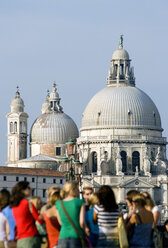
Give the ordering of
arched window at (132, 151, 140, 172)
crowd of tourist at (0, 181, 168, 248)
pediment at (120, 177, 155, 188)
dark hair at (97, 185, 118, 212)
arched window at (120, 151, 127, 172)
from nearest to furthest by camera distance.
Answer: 1. crowd of tourist at (0, 181, 168, 248)
2. dark hair at (97, 185, 118, 212)
3. pediment at (120, 177, 155, 188)
4. arched window at (120, 151, 127, 172)
5. arched window at (132, 151, 140, 172)

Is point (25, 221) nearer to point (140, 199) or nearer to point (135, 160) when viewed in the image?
point (140, 199)

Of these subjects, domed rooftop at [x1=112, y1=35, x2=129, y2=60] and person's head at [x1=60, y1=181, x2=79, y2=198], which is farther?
domed rooftop at [x1=112, y1=35, x2=129, y2=60]

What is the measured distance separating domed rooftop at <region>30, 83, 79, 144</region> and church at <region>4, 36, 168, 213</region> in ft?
0.37

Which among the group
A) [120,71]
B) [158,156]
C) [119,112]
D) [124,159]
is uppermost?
[120,71]

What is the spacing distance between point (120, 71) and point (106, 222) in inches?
4297

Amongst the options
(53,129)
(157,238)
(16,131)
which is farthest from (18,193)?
(53,129)

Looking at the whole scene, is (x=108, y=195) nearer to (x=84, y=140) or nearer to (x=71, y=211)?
(x=71, y=211)

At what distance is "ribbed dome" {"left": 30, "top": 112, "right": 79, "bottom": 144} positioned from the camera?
135000 millimetres

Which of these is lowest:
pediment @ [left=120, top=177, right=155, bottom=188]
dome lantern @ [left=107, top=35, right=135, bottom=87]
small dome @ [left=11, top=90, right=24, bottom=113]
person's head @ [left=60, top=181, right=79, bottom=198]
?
pediment @ [left=120, top=177, right=155, bottom=188]

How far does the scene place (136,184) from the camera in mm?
122500

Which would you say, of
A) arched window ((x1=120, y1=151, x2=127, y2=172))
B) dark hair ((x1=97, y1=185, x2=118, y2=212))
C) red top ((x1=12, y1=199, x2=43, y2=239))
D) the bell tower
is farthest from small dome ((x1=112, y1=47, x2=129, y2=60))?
red top ((x1=12, y1=199, x2=43, y2=239))

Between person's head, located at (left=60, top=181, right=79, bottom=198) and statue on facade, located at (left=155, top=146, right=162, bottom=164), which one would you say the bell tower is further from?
person's head, located at (left=60, top=181, right=79, bottom=198)

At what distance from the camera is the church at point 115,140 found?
406 ft

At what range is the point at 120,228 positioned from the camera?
22906 millimetres
